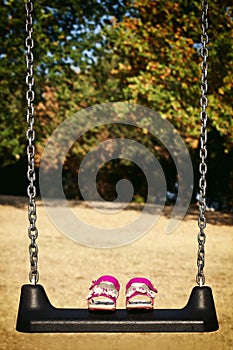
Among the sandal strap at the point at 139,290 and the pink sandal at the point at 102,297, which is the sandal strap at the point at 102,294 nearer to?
the pink sandal at the point at 102,297

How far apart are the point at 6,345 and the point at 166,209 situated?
10816 millimetres

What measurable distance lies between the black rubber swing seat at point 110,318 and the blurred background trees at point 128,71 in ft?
26.3

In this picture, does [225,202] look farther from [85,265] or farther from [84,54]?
[85,265]

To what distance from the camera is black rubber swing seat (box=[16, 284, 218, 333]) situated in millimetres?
3426

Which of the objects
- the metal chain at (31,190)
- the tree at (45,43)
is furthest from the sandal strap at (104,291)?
the tree at (45,43)

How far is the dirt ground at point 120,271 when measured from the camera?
5227 mm

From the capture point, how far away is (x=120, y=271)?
26.9 ft

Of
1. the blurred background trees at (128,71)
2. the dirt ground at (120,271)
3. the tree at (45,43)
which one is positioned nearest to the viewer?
the dirt ground at (120,271)

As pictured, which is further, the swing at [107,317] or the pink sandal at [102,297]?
the pink sandal at [102,297]

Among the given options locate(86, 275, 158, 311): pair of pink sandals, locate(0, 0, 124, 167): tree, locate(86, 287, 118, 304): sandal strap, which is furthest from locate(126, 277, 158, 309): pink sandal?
locate(0, 0, 124, 167): tree

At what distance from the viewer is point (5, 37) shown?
542 inches

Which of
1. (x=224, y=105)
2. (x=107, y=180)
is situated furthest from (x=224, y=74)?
(x=107, y=180)

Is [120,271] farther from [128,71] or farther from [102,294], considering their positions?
[128,71]

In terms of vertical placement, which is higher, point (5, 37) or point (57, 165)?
point (5, 37)
